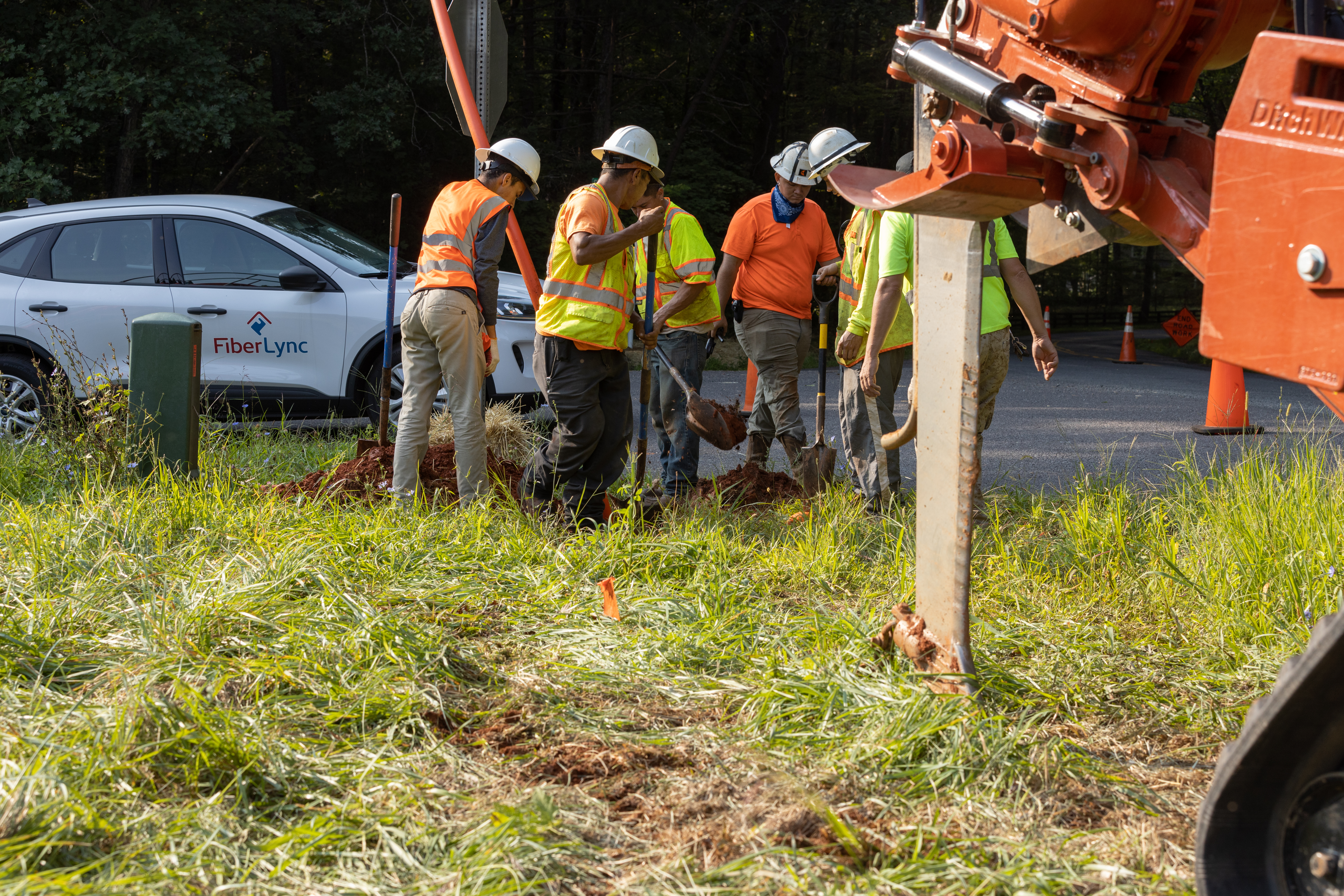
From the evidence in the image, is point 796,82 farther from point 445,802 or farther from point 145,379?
point 445,802

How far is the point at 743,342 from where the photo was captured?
6664mm

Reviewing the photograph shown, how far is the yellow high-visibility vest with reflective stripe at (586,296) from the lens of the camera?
5316 mm

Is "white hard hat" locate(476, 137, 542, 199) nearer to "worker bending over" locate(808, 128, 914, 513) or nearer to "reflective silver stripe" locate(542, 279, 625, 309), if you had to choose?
"reflective silver stripe" locate(542, 279, 625, 309)

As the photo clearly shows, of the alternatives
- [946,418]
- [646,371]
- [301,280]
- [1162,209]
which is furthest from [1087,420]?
[1162,209]

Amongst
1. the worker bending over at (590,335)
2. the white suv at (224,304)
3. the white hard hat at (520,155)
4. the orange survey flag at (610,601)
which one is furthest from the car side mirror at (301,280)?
the orange survey flag at (610,601)

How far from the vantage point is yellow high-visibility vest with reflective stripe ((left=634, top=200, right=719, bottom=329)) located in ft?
21.1

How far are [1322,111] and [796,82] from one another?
21972 millimetres

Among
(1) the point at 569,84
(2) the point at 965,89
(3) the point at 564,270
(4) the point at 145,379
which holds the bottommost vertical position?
(4) the point at 145,379

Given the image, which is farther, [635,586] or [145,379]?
[145,379]

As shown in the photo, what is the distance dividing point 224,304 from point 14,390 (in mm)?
1486

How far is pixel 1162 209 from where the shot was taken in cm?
242

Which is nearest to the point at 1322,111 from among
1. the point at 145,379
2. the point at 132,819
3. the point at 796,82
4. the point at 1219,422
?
the point at 132,819

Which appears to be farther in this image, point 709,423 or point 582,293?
point 709,423

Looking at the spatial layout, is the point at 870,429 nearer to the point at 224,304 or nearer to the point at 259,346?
the point at 259,346
